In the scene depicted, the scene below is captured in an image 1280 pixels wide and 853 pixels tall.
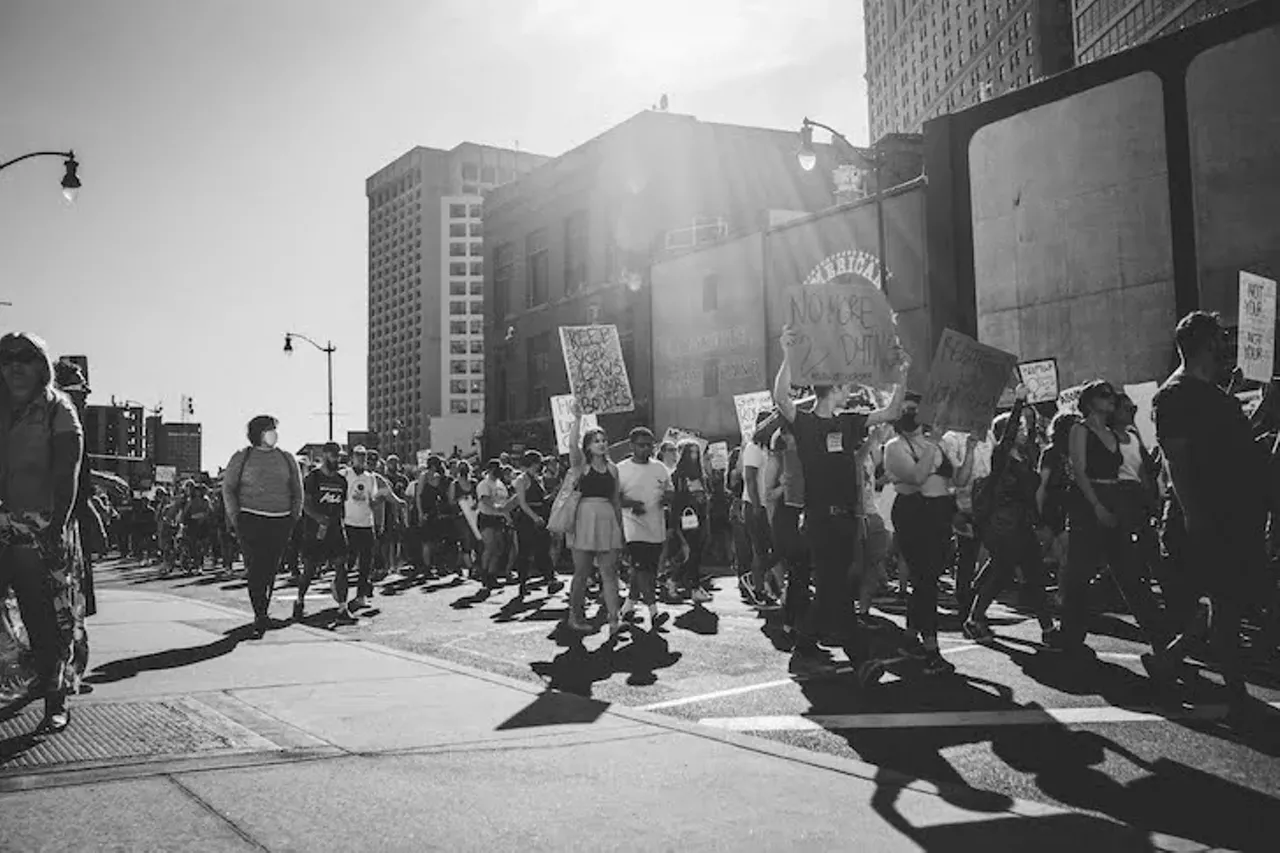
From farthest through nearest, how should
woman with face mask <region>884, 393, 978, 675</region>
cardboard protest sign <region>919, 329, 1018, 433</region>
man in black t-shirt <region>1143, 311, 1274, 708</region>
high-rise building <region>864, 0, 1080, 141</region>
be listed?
high-rise building <region>864, 0, 1080, 141</region> → cardboard protest sign <region>919, 329, 1018, 433</region> → woman with face mask <region>884, 393, 978, 675</region> → man in black t-shirt <region>1143, 311, 1274, 708</region>

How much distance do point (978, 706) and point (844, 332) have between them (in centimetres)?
375

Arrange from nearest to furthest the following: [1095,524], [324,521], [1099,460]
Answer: [1095,524] → [1099,460] → [324,521]

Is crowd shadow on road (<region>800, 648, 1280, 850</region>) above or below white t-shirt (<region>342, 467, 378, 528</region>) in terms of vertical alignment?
below

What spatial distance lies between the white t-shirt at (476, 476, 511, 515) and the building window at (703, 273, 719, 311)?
899 inches

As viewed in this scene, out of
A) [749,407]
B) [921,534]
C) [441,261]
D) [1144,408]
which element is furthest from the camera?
[441,261]

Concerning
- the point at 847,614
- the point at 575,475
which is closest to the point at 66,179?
the point at 575,475

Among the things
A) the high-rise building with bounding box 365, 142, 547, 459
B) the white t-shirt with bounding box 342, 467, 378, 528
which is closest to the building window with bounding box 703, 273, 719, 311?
the white t-shirt with bounding box 342, 467, 378, 528

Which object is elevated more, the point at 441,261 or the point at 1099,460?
the point at 441,261

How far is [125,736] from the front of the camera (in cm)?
528

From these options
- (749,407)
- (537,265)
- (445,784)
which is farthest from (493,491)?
(537,265)

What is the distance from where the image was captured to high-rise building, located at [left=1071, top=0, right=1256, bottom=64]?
8488 cm

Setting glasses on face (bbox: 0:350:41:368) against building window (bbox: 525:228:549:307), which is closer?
glasses on face (bbox: 0:350:41:368)

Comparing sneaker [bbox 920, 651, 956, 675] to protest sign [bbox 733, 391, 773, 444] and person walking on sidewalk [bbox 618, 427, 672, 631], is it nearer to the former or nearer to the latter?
person walking on sidewalk [bbox 618, 427, 672, 631]

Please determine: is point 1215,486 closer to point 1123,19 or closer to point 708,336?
point 708,336
